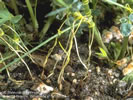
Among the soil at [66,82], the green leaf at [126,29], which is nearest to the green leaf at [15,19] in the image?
the soil at [66,82]

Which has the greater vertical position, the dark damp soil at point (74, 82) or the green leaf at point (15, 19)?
the green leaf at point (15, 19)

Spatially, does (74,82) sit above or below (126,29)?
below

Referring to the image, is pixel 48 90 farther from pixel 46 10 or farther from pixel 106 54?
pixel 46 10

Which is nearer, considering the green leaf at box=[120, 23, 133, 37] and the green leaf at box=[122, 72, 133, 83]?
the green leaf at box=[120, 23, 133, 37]

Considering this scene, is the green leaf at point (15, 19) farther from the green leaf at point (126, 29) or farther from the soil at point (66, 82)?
the green leaf at point (126, 29)

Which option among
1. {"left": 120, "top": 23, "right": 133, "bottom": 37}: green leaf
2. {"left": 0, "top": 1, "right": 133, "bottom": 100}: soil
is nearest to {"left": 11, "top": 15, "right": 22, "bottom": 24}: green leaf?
{"left": 0, "top": 1, "right": 133, "bottom": 100}: soil

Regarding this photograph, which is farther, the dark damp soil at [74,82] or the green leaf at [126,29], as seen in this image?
the dark damp soil at [74,82]

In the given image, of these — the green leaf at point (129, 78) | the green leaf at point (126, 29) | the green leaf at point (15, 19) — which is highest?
the green leaf at point (15, 19)

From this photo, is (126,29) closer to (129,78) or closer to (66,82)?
(129,78)

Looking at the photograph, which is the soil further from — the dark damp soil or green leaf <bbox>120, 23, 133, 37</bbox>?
green leaf <bbox>120, 23, 133, 37</bbox>

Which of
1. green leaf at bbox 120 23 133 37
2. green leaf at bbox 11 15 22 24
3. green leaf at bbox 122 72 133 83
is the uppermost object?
green leaf at bbox 11 15 22 24

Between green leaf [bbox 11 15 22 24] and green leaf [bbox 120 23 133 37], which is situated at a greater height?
green leaf [bbox 11 15 22 24]

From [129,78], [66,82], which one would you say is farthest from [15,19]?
[129,78]
